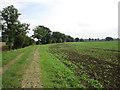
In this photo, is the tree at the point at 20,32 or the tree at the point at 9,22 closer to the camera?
the tree at the point at 9,22

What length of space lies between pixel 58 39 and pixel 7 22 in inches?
3169

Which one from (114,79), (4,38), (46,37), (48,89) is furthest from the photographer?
(46,37)

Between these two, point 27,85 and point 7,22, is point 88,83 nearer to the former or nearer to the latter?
point 27,85

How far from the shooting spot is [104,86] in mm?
8234

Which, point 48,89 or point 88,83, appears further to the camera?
point 88,83

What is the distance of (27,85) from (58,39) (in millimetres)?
109061

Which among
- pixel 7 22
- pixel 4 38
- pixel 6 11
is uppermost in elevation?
pixel 6 11

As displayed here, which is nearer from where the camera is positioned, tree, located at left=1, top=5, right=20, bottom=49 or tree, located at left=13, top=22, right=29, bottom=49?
tree, located at left=1, top=5, right=20, bottom=49

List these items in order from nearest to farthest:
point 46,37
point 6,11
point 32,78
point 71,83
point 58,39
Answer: point 71,83 < point 32,78 < point 6,11 < point 46,37 < point 58,39

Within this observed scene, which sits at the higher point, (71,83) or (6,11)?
(6,11)

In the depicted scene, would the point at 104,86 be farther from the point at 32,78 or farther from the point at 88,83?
the point at 32,78

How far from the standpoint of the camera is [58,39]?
380ft

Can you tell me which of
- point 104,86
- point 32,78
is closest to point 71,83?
point 104,86

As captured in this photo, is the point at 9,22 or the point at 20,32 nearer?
the point at 9,22
